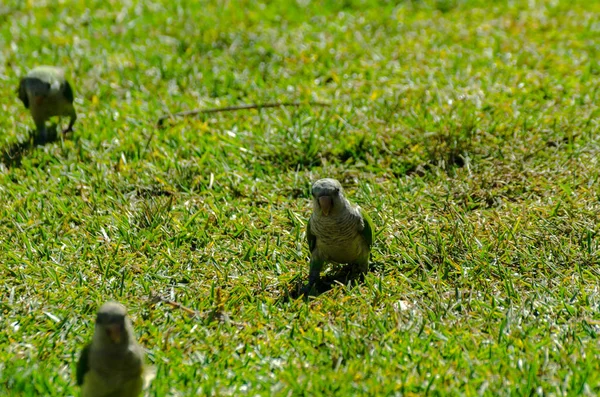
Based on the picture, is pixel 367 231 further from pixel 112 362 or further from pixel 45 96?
pixel 45 96

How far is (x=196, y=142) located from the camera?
643 cm

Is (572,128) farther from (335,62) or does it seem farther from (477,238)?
(335,62)

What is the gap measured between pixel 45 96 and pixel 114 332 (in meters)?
3.58

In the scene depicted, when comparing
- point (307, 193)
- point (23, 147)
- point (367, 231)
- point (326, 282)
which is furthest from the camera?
point (23, 147)

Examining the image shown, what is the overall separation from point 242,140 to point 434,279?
95.7 inches

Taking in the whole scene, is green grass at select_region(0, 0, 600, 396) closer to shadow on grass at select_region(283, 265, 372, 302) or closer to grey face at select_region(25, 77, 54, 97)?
shadow on grass at select_region(283, 265, 372, 302)

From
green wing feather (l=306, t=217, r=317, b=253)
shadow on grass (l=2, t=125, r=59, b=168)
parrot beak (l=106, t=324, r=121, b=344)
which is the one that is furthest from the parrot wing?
parrot beak (l=106, t=324, r=121, b=344)

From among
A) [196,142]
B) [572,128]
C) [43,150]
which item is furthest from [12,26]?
[572,128]

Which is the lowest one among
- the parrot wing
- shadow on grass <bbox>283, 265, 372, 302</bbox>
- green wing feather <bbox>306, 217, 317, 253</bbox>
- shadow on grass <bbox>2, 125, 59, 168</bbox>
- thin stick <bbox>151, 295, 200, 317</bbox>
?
shadow on grass <bbox>283, 265, 372, 302</bbox>

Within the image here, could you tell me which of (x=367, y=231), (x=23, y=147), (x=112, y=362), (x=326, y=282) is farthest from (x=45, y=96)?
(x=112, y=362)

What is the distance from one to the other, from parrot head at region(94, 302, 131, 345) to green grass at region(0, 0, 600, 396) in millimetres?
405

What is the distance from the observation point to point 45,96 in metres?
6.40

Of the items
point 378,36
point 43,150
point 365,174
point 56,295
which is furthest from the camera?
point 378,36

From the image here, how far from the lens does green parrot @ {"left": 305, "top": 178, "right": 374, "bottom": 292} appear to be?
4.47 metres
